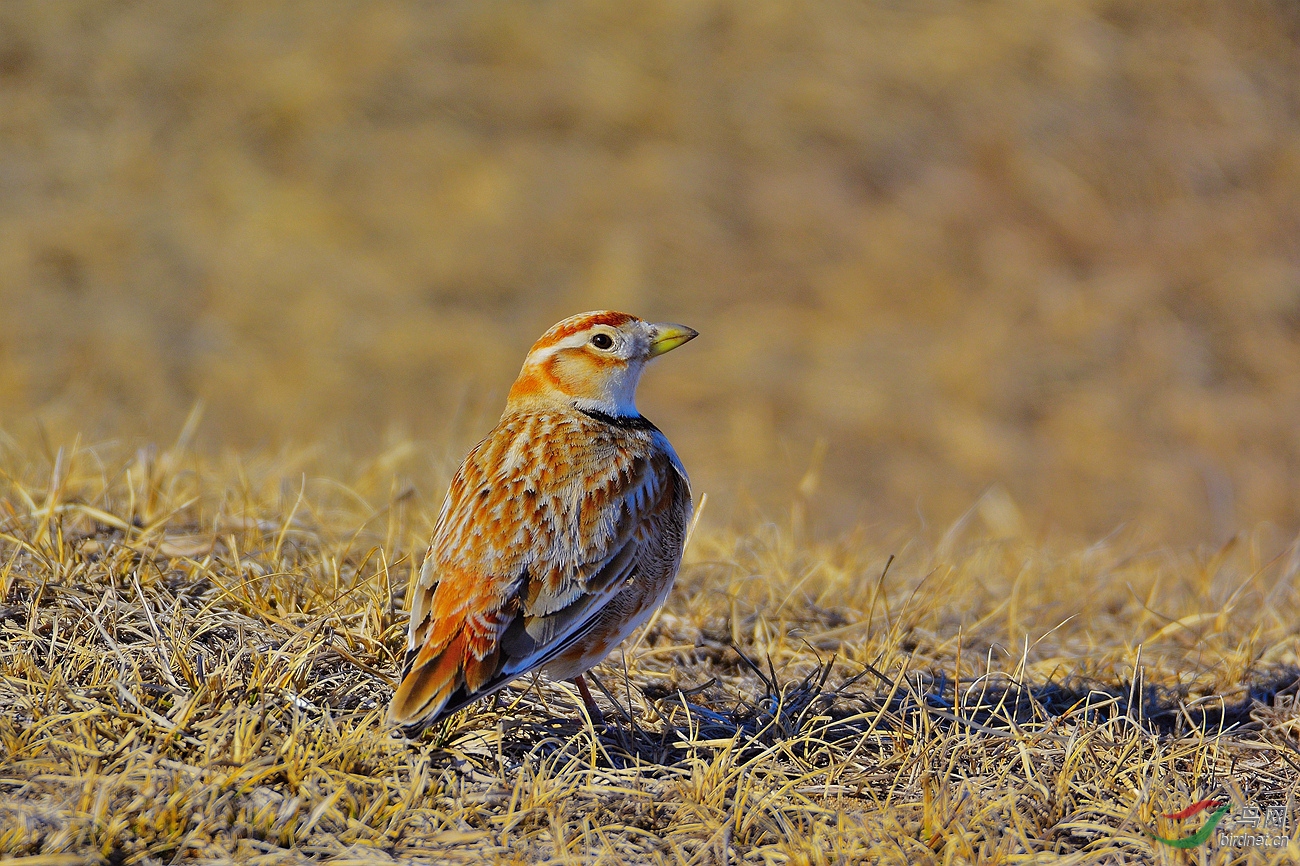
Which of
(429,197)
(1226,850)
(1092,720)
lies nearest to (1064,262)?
(429,197)

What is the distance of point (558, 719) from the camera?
3525 millimetres

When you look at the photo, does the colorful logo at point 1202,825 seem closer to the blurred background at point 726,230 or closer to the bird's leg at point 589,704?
the bird's leg at point 589,704

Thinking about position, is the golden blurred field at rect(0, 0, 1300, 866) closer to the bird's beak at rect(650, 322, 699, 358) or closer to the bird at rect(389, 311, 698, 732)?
the bird at rect(389, 311, 698, 732)

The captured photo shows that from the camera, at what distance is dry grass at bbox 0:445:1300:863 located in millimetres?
2869

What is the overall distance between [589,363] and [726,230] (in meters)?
8.51

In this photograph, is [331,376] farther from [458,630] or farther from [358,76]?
[458,630]

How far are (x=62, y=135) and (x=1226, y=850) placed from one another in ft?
41.9

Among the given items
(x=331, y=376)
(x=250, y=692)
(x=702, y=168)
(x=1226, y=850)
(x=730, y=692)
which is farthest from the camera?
(x=702, y=168)

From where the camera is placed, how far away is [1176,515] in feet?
32.3

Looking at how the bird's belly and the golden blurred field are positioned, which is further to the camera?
the bird's belly

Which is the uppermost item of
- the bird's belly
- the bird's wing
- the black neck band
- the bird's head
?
the bird's head

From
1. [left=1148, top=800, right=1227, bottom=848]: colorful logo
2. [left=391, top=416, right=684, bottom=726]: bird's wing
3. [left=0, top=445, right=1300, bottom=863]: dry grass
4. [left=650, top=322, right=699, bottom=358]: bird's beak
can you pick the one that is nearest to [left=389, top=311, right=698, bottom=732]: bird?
[left=391, top=416, right=684, bottom=726]: bird's wing

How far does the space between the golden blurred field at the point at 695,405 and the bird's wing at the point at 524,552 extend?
0.29m

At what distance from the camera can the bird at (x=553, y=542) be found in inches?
121
